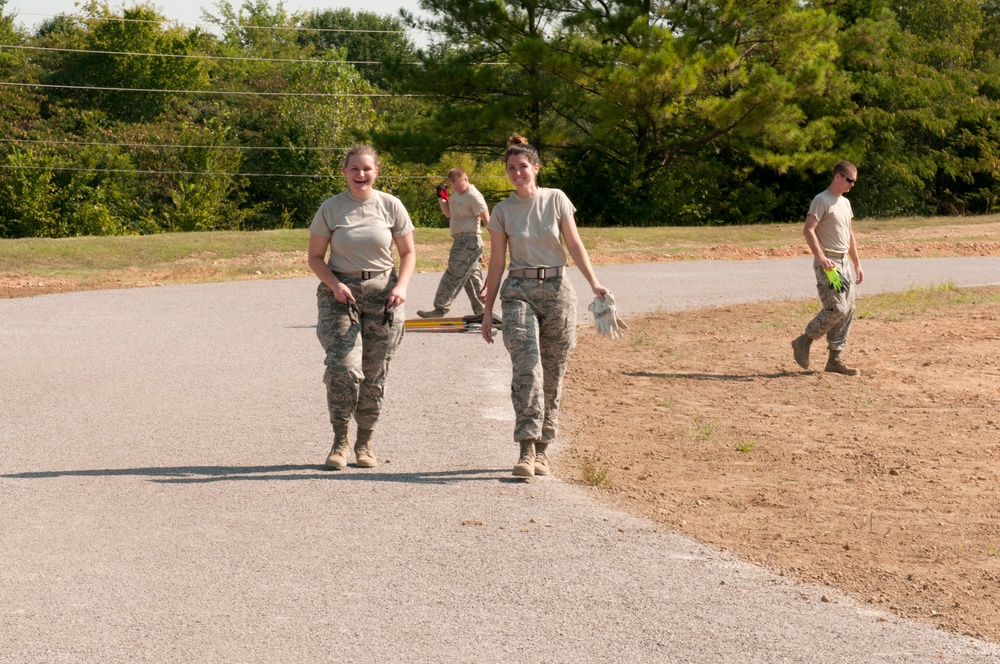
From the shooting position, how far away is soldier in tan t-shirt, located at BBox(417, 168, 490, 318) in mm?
14484

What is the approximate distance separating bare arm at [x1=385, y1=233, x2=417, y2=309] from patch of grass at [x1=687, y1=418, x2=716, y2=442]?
7.83 feet

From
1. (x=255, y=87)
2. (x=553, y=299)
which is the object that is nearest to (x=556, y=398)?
(x=553, y=299)

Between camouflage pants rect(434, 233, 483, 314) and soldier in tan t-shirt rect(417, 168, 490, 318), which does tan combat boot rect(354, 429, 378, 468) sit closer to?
Result: soldier in tan t-shirt rect(417, 168, 490, 318)

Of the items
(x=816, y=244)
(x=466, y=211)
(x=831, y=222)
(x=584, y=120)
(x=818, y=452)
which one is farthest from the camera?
(x=584, y=120)

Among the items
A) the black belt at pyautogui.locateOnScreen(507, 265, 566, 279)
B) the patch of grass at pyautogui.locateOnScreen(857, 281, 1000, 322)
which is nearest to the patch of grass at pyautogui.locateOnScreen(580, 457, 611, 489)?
the black belt at pyautogui.locateOnScreen(507, 265, 566, 279)

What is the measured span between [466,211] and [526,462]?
7.48m

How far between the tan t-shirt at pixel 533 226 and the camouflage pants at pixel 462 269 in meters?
7.25

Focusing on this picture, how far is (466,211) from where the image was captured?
14625 mm

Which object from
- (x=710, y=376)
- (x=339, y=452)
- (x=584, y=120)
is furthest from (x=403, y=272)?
(x=584, y=120)

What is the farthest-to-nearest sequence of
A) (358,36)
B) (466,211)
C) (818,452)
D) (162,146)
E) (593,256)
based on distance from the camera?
(358,36), (162,146), (593,256), (466,211), (818,452)

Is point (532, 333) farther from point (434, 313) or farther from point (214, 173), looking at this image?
point (214, 173)

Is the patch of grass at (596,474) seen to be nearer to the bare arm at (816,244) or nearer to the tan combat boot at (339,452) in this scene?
the tan combat boot at (339,452)

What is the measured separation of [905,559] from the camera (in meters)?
5.89

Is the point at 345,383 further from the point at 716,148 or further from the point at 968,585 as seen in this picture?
the point at 716,148
